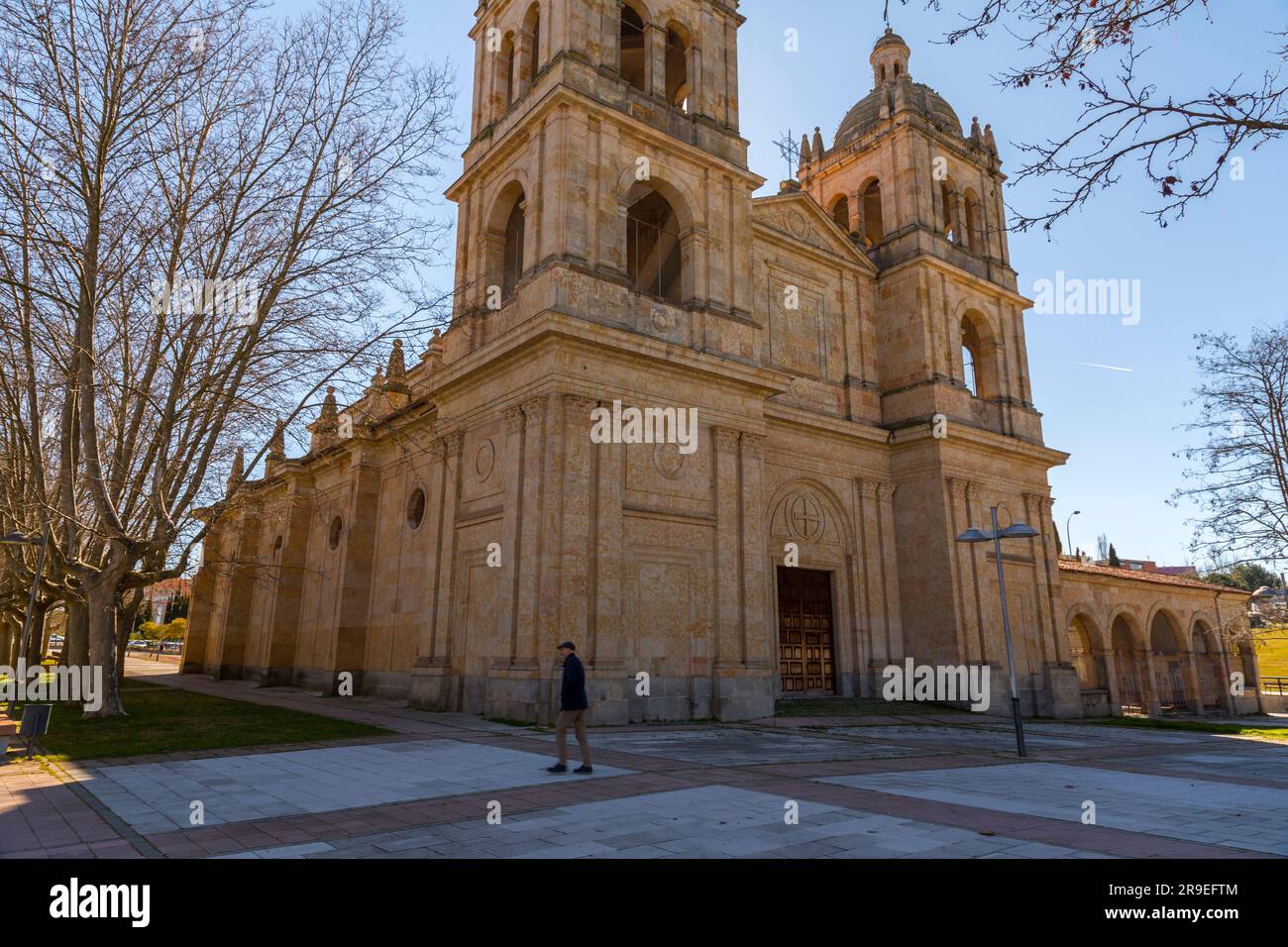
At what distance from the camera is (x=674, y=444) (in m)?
19.4

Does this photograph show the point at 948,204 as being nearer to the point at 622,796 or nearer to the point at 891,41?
the point at 891,41

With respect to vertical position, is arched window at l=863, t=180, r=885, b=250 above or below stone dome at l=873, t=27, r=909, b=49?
below

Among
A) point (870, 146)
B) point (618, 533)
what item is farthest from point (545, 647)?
point (870, 146)

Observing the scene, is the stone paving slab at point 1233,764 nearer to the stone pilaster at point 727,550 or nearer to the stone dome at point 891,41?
the stone pilaster at point 727,550

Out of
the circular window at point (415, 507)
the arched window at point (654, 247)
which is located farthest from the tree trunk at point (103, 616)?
the arched window at point (654, 247)

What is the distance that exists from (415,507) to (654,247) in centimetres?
1139

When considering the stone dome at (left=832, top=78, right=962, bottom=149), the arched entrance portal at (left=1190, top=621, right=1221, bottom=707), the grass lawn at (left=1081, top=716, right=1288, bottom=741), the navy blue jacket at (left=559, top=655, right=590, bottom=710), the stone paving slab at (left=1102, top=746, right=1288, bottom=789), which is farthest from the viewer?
the arched entrance portal at (left=1190, top=621, right=1221, bottom=707)

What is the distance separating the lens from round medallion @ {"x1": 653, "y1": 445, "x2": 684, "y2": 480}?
749 inches

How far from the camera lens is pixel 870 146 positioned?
1195 inches

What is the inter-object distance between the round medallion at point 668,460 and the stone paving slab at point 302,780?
28.2ft

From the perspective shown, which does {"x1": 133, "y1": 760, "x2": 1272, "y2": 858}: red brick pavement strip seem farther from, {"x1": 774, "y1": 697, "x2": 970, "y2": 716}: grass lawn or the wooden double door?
the wooden double door

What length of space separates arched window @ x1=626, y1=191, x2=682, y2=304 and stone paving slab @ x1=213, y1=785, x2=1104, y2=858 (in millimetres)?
18003

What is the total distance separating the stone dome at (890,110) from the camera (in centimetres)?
3020

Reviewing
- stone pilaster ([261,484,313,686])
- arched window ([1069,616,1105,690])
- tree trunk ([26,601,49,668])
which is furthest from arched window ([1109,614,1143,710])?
tree trunk ([26,601,49,668])
